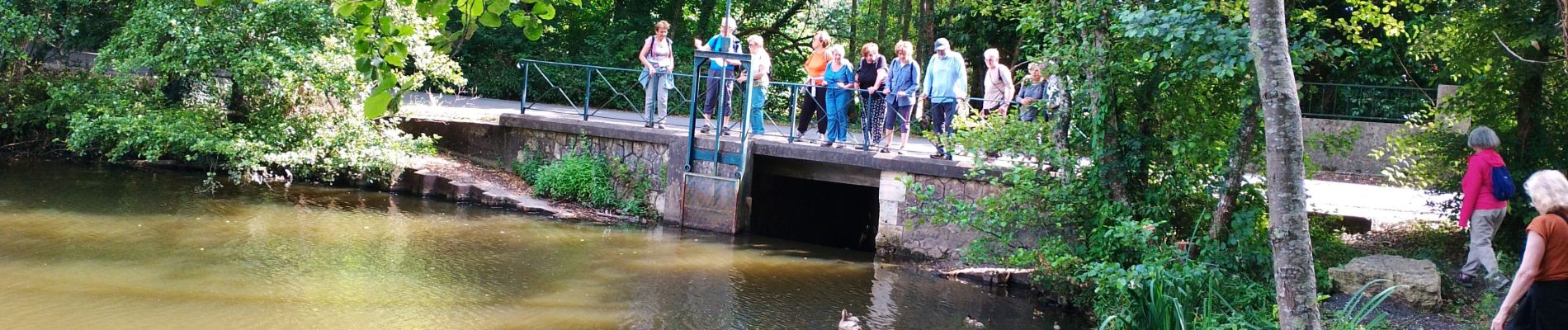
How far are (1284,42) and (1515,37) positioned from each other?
5369mm

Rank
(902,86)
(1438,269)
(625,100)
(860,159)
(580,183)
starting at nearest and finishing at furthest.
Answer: (1438,269) < (902,86) < (860,159) < (580,183) < (625,100)

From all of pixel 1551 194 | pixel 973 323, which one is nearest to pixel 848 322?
pixel 973 323

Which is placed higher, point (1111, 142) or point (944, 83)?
point (944, 83)

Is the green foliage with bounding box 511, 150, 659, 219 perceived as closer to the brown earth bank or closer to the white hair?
the brown earth bank

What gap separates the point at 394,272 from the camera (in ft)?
28.7

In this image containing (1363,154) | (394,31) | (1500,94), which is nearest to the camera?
(394,31)

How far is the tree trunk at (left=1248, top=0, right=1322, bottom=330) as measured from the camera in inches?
175

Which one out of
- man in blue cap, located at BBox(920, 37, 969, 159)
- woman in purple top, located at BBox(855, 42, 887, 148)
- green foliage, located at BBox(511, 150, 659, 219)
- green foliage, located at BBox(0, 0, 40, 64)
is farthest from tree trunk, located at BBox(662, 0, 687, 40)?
man in blue cap, located at BBox(920, 37, 969, 159)

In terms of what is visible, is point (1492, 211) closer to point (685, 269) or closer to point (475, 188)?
point (685, 269)

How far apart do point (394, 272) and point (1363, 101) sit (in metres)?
12.0

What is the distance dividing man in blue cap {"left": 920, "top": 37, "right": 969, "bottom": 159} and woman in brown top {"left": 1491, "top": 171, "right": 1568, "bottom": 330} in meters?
6.02

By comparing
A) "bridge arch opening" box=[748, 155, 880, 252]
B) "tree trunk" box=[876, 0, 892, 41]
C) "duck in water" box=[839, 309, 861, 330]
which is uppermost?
"tree trunk" box=[876, 0, 892, 41]

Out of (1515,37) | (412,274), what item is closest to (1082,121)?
(1515,37)

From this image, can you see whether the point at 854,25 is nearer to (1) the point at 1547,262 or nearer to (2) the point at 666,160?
(2) the point at 666,160
